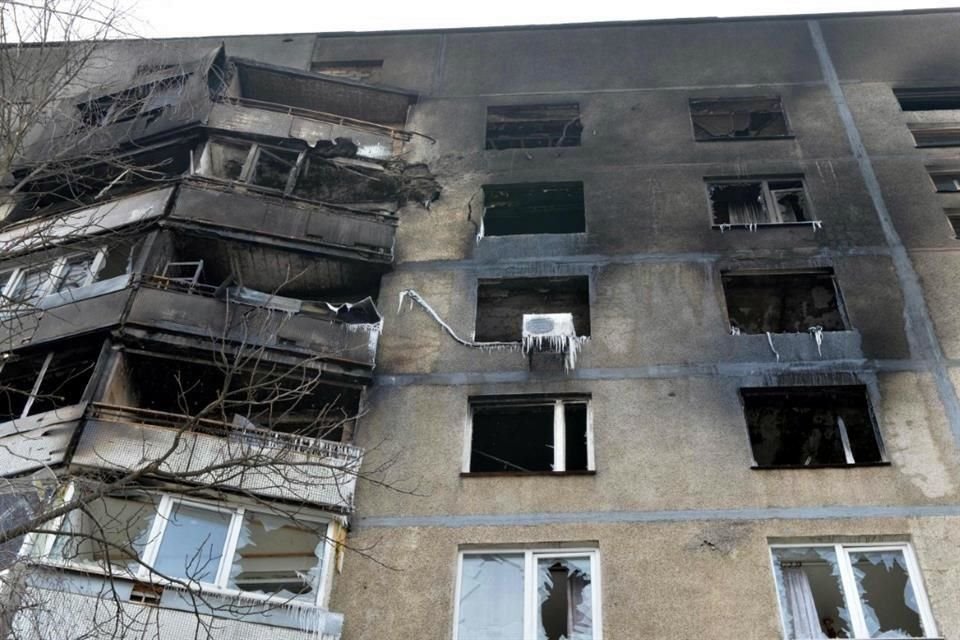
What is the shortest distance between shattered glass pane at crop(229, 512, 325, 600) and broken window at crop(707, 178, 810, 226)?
9.40 metres

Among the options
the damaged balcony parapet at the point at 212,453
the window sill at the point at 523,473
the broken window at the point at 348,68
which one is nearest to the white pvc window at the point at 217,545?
the damaged balcony parapet at the point at 212,453

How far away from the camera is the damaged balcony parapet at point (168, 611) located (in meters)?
9.38

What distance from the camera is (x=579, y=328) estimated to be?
15.1m

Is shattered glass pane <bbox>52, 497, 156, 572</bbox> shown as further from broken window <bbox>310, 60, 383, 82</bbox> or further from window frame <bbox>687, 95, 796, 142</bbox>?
broken window <bbox>310, 60, 383, 82</bbox>

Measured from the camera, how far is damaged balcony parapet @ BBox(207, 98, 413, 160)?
18.0 m

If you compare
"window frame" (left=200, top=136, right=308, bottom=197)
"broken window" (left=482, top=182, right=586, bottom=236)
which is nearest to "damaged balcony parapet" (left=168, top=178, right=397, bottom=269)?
"window frame" (left=200, top=136, right=308, bottom=197)

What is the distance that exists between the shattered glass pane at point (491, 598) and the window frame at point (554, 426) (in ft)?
4.13

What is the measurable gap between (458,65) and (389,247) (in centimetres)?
701

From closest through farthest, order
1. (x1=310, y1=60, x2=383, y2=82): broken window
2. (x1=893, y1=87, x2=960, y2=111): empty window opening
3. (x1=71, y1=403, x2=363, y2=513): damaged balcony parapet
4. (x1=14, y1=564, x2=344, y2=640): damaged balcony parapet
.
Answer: (x1=14, y1=564, x2=344, y2=640): damaged balcony parapet < (x1=71, y1=403, x2=363, y2=513): damaged balcony parapet < (x1=893, y1=87, x2=960, y2=111): empty window opening < (x1=310, y1=60, x2=383, y2=82): broken window

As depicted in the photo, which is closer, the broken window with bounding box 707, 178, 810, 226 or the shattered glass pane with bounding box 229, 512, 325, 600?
the shattered glass pane with bounding box 229, 512, 325, 600

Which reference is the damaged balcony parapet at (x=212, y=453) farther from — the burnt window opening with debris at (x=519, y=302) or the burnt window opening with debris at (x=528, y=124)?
the burnt window opening with debris at (x=528, y=124)

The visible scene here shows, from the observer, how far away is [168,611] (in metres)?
9.85

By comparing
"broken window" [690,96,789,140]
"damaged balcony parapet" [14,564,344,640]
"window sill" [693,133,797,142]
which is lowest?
"damaged balcony parapet" [14,564,344,640]

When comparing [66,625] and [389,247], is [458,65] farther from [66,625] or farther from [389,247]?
[66,625]
